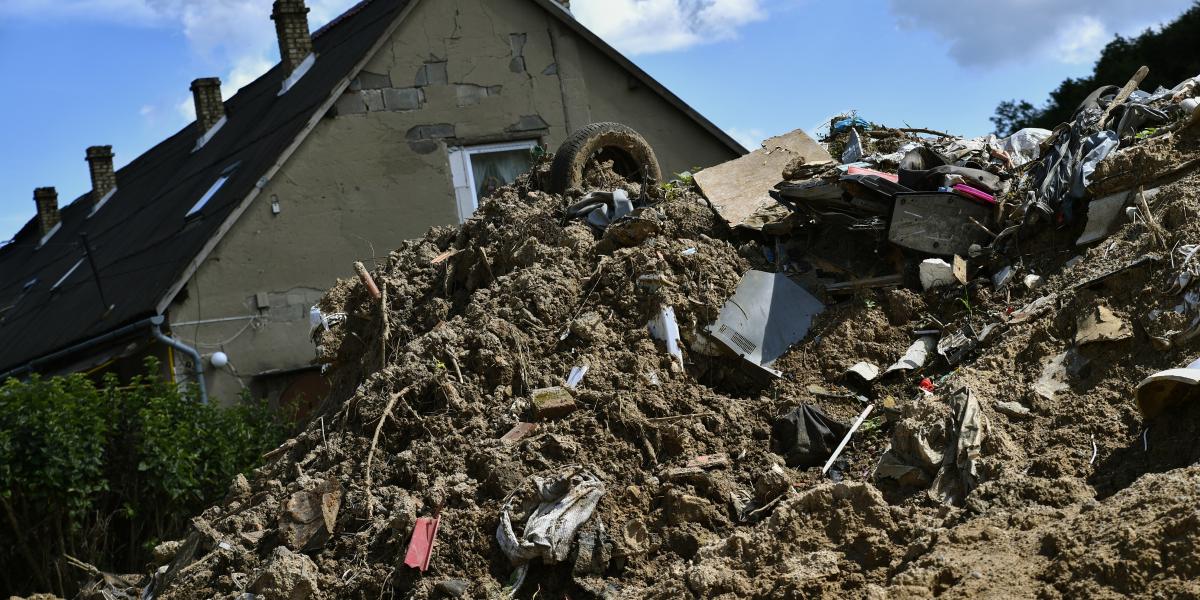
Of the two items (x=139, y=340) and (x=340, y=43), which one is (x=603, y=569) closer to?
(x=139, y=340)

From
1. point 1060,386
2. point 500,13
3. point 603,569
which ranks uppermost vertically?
point 500,13

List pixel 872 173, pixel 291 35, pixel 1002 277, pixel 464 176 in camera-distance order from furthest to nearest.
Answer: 1. pixel 291 35
2. pixel 464 176
3. pixel 872 173
4. pixel 1002 277

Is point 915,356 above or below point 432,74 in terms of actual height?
below

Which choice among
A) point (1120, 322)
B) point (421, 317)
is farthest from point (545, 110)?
point (1120, 322)

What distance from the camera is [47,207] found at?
26.2 m

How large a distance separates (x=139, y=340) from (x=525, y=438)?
8.87 metres

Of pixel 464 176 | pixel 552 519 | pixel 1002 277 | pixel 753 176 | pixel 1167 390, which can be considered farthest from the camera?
pixel 464 176

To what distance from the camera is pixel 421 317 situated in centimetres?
829

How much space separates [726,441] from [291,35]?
13.6 metres

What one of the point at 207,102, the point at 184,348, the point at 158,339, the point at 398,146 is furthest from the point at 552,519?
the point at 207,102

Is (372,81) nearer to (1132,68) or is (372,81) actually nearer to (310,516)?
(310,516)

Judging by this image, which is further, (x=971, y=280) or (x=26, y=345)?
(x=26, y=345)

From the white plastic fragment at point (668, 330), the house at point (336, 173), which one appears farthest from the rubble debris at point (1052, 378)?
the house at point (336, 173)

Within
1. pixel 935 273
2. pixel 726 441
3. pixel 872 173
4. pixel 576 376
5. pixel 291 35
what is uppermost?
pixel 291 35
